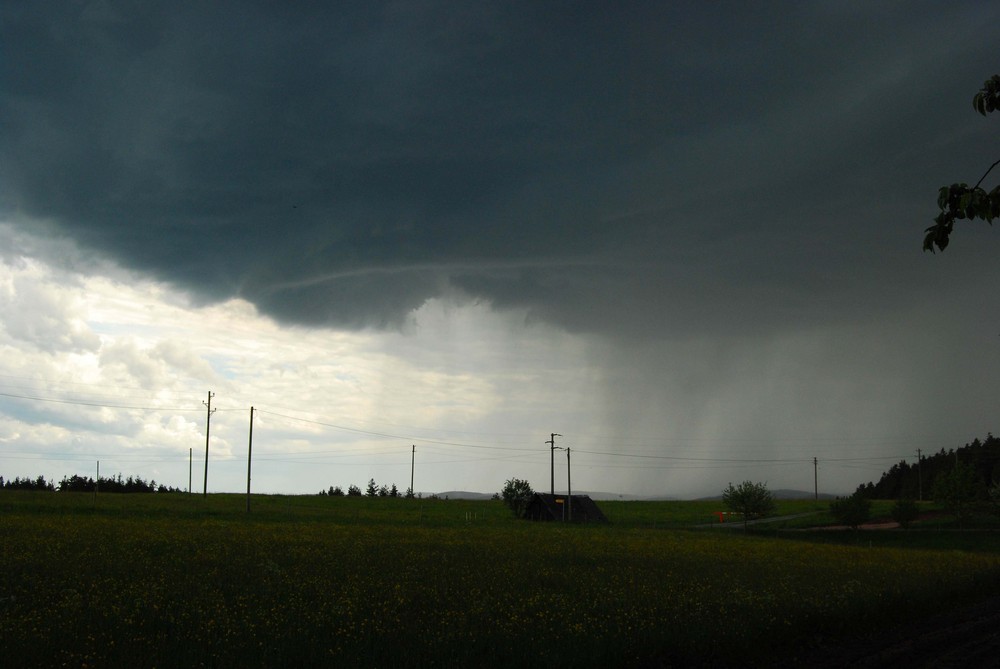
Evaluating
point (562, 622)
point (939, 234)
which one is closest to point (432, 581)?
point (562, 622)

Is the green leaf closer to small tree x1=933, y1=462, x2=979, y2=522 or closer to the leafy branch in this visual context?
the leafy branch

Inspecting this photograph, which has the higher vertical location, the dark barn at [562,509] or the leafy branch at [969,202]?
the leafy branch at [969,202]

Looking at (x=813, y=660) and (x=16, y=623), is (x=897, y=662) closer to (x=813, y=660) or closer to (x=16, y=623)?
(x=813, y=660)

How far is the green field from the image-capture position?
15.1 meters

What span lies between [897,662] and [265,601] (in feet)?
50.2

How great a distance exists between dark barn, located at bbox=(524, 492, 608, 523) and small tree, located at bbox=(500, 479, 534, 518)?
5.58ft

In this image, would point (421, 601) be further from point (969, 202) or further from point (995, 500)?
point (995, 500)

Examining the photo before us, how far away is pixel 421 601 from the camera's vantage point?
2142cm

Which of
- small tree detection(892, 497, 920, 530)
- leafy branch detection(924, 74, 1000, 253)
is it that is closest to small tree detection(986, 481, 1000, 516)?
small tree detection(892, 497, 920, 530)

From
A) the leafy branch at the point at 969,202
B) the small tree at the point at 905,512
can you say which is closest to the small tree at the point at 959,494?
the small tree at the point at 905,512

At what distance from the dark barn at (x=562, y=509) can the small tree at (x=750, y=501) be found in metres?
17.4

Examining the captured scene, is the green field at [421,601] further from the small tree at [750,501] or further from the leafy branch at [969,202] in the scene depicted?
the small tree at [750,501]

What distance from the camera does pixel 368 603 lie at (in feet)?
67.7

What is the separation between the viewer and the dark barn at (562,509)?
103188 mm
